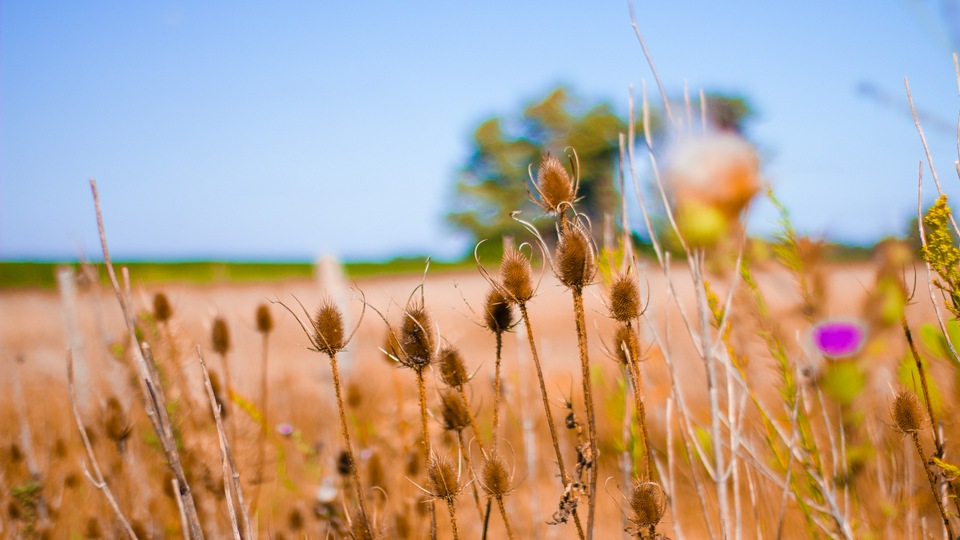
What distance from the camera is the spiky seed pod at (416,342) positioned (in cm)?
94

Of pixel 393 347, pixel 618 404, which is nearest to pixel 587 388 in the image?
pixel 393 347

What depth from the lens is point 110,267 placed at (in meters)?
0.92

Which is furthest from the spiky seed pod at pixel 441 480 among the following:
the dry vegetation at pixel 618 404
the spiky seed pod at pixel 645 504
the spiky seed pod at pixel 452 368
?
the spiky seed pod at pixel 645 504

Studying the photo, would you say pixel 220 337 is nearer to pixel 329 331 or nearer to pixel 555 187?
pixel 329 331

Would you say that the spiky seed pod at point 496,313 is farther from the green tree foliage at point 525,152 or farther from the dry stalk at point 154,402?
the green tree foliage at point 525,152

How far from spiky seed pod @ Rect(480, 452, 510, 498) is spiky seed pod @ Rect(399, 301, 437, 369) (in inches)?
6.5

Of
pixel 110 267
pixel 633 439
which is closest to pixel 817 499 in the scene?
pixel 633 439

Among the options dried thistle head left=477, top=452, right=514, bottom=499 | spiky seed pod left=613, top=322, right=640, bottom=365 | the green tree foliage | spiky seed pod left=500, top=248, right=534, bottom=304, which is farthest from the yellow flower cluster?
the green tree foliage

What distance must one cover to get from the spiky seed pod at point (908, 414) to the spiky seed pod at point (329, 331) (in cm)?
80

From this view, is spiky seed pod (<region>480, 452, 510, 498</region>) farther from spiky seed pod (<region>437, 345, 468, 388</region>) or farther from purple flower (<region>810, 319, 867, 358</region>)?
purple flower (<region>810, 319, 867, 358</region>)

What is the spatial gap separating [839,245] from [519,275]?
67 centimetres

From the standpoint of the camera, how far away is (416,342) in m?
0.95

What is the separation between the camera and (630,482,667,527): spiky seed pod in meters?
0.87

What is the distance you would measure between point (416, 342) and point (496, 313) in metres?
0.14
